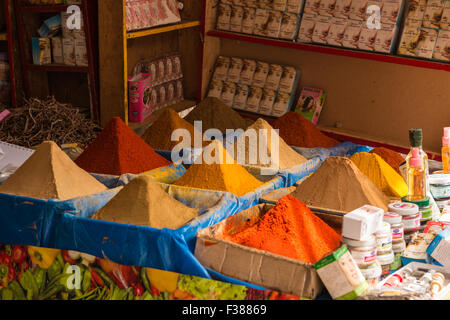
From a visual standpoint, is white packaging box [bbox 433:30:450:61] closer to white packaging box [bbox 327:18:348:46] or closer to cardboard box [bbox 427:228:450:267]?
white packaging box [bbox 327:18:348:46]

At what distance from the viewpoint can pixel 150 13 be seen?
2.92 m

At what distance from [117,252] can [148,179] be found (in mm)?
219

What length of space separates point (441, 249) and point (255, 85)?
2.04 metres

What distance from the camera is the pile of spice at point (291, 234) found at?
137 cm

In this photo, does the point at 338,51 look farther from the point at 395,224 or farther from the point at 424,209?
the point at 395,224

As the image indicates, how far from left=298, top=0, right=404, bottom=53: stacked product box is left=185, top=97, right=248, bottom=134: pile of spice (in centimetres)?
59

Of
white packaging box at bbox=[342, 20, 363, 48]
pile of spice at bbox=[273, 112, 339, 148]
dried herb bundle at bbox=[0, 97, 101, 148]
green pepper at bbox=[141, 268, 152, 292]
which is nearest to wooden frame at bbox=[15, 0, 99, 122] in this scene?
dried herb bundle at bbox=[0, 97, 101, 148]

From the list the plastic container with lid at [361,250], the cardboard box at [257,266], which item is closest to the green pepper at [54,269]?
the cardboard box at [257,266]

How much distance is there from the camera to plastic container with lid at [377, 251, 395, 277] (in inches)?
53.4

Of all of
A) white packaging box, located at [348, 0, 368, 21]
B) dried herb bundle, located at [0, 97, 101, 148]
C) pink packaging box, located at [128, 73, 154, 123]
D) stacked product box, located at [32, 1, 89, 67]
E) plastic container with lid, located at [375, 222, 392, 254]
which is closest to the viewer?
plastic container with lid, located at [375, 222, 392, 254]

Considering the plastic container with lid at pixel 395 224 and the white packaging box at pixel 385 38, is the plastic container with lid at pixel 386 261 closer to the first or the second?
the plastic container with lid at pixel 395 224

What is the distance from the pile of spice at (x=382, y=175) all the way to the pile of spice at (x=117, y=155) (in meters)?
0.78

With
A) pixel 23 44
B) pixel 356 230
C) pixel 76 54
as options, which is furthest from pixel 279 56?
pixel 356 230

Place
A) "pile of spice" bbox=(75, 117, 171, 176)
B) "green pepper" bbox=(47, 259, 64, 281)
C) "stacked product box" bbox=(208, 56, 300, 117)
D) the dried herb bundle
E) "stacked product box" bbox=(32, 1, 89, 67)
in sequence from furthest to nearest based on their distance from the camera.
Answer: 1. "stacked product box" bbox=(208, 56, 300, 117)
2. "stacked product box" bbox=(32, 1, 89, 67)
3. the dried herb bundle
4. "pile of spice" bbox=(75, 117, 171, 176)
5. "green pepper" bbox=(47, 259, 64, 281)
